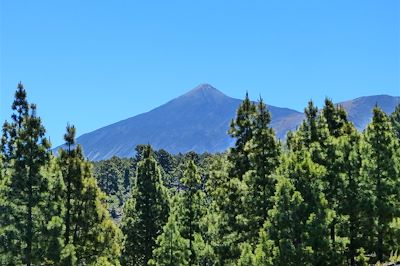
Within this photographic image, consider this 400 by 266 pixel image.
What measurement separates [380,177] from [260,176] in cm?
788

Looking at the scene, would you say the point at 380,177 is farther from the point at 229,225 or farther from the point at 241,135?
the point at 229,225

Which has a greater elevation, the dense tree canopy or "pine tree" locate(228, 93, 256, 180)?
"pine tree" locate(228, 93, 256, 180)

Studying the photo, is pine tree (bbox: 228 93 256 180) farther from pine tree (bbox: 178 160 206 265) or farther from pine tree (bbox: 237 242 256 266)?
pine tree (bbox: 237 242 256 266)

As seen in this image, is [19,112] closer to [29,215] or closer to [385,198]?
[29,215]

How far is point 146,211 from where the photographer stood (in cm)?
4853

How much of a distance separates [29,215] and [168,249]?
1073cm

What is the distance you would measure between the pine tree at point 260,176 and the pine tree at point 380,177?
19.8ft

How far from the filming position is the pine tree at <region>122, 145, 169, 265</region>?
48.3 metres

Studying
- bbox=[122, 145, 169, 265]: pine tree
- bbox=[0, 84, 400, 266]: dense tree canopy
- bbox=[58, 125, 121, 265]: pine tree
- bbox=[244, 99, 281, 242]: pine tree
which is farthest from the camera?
bbox=[122, 145, 169, 265]: pine tree

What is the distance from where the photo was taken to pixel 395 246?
34594 millimetres

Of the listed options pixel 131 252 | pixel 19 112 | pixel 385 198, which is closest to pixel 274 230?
pixel 385 198

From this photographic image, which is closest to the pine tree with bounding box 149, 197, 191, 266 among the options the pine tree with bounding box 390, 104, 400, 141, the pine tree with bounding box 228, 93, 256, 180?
the pine tree with bounding box 228, 93, 256, 180

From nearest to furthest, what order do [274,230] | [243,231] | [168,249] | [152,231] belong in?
[274,230] < [243,231] < [168,249] < [152,231]

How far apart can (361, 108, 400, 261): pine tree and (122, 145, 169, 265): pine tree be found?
67.6ft
